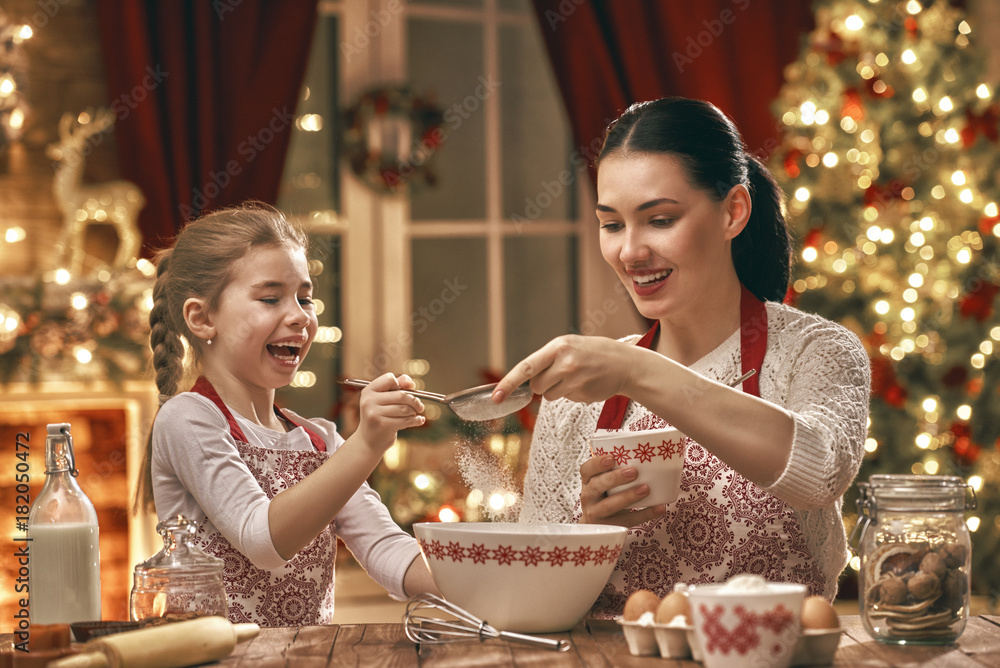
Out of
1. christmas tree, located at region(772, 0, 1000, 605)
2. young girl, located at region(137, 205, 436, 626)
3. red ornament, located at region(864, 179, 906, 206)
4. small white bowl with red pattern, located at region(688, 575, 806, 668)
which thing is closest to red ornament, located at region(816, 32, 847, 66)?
christmas tree, located at region(772, 0, 1000, 605)

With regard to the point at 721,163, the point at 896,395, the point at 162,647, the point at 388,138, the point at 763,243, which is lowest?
the point at 896,395

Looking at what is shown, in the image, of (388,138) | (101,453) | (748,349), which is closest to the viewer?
(748,349)

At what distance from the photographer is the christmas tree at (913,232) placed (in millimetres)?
3365

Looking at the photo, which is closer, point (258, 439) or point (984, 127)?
point (258, 439)

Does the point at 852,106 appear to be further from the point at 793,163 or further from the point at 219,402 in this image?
the point at 219,402

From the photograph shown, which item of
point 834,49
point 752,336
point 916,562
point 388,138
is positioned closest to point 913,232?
point 834,49

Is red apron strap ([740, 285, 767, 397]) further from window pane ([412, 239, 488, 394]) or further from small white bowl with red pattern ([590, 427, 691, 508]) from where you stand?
window pane ([412, 239, 488, 394])

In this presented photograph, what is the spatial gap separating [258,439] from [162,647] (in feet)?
1.85

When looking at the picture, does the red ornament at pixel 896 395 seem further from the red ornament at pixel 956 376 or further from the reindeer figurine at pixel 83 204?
the reindeer figurine at pixel 83 204

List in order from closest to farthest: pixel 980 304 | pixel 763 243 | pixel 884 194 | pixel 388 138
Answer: pixel 763 243
pixel 980 304
pixel 884 194
pixel 388 138

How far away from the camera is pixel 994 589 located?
3.39 metres

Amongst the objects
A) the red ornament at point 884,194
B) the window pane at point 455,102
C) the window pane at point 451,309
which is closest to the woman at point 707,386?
the red ornament at point 884,194

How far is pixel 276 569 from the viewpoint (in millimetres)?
1386

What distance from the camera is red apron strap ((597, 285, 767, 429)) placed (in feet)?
4.90
